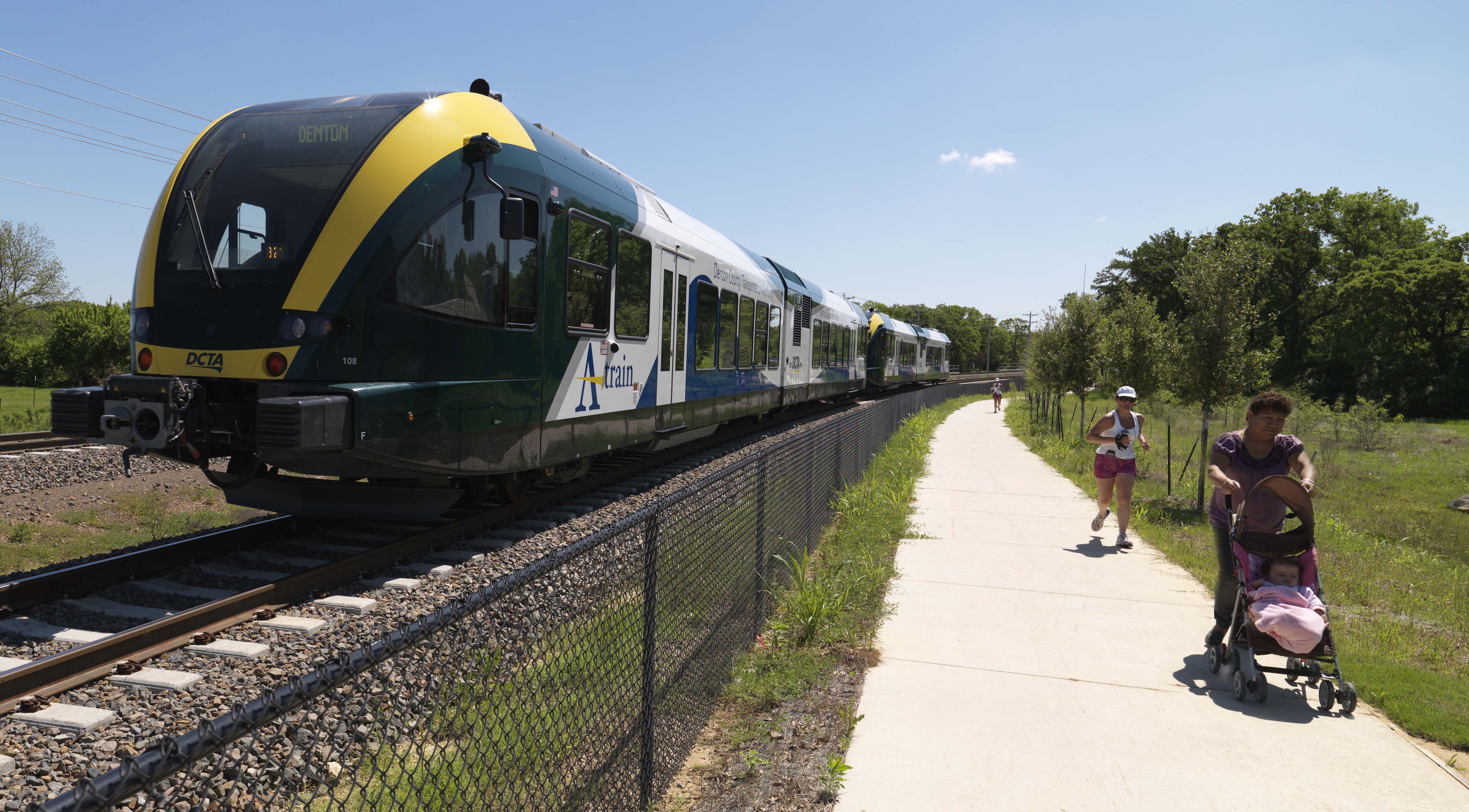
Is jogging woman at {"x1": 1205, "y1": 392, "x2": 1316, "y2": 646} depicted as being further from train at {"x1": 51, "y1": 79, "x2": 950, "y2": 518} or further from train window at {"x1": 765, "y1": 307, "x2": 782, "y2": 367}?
train window at {"x1": 765, "y1": 307, "x2": 782, "y2": 367}

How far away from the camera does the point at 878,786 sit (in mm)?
3701

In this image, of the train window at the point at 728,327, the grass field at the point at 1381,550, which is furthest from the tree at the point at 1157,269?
the train window at the point at 728,327

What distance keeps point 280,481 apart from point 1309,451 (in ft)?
107

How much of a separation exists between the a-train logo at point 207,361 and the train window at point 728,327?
26.3ft

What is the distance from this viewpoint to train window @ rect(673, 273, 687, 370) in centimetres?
1132

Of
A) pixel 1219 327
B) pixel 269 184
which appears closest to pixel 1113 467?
pixel 1219 327

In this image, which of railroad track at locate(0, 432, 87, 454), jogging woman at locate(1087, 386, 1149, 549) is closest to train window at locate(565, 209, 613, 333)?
jogging woman at locate(1087, 386, 1149, 549)

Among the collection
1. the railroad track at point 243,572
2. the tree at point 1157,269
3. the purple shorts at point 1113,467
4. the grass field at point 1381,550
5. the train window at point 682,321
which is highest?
the tree at point 1157,269

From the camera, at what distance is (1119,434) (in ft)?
29.3

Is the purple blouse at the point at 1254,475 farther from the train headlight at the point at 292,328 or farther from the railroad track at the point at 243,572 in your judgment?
the train headlight at the point at 292,328

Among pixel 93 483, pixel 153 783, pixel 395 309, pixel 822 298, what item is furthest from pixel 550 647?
pixel 822 298

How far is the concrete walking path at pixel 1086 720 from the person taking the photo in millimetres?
3697

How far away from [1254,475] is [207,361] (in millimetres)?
7317

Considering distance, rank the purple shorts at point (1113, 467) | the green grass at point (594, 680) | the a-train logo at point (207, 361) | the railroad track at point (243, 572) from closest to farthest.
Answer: the green grass at point (594, 680), the railroad track at point (243, 572), the a-train logo at point (207, 361), the purple shorts at point (1113, 467)
